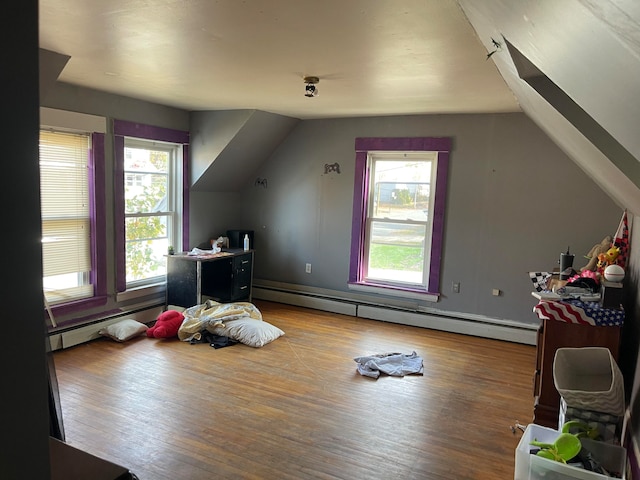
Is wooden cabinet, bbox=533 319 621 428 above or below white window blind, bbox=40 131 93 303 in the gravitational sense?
below

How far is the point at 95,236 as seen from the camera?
4.25m

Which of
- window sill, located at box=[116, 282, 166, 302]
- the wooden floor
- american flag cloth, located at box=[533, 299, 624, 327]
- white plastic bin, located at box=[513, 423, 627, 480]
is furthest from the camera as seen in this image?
window sill, located at box=[116, 282, 166, 302]

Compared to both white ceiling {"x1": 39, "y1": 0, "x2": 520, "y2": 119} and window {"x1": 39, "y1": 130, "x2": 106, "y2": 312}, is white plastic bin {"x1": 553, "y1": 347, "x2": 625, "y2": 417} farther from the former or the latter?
window {"x1": 39, "y1": 130, "x2": 106, "y2": 312}

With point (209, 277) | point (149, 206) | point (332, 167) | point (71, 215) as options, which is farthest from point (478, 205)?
point (71, 215)

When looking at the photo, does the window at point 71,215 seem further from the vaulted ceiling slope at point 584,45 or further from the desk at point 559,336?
the desk at point 559,336

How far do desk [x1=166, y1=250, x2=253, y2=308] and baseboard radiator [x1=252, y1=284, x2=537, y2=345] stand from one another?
0.52m

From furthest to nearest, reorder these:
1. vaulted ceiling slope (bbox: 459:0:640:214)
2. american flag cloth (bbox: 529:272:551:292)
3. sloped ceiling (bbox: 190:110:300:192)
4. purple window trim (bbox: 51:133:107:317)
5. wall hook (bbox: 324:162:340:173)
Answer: wall hook (bbox: 324:162:340:173) → sloped ceiling (bbox: 190:110:300:192) → purple window trim (bbox: 51:133:107:317) → american flag cloth (bbox: 529:272:551:292) → vaulted ceiling slope (bbox: 459:0:640:214)

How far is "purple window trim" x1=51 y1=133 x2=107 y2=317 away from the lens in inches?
163

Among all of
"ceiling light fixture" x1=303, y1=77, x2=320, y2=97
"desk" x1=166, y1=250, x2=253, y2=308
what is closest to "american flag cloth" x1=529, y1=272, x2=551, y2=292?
"ceiling light fixture" x1=303, y1=77, x2=320, y2=97

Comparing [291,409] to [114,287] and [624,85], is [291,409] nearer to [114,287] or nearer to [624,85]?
[114,287]

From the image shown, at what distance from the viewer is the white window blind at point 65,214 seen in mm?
3852

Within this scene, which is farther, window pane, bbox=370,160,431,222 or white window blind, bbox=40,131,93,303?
window pane, bbox=370,160,431,222

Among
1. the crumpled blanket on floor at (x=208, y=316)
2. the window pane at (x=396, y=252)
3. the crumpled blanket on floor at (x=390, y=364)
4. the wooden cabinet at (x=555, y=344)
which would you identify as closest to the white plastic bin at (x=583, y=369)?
→ the wooden cabinet at (x=555, y=344)

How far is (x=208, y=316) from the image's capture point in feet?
15.0
